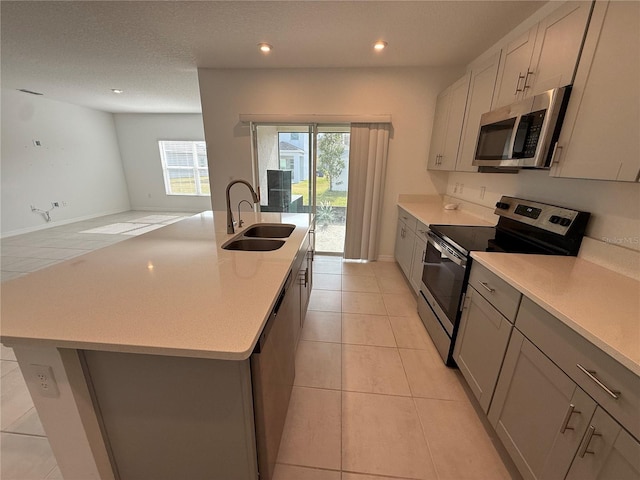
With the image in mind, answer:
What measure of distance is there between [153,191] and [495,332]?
28.1ft

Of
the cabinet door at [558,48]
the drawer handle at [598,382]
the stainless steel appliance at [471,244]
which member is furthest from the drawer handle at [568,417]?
the cabinet door at [558,48]

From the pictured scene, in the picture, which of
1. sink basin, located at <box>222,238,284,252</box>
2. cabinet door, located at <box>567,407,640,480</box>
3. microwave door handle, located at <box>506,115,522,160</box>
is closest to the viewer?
cabinet door, located at <box>567,407,640,480</box>

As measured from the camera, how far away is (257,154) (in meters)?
3.68

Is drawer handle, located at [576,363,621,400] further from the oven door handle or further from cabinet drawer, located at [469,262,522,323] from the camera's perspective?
the oven door handle

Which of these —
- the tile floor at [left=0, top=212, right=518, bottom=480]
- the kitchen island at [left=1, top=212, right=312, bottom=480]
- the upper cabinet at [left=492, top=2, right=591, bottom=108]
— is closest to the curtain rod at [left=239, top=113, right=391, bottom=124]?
the upper cabinet at [left=492, top=2, right=591, bottom=108]

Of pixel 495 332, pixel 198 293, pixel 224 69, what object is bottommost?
pixel 495 332

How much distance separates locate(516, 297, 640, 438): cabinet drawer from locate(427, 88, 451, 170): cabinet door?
2430mm

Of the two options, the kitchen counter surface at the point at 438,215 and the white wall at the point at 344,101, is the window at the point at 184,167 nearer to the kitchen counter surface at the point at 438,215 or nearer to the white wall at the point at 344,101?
the white wall at the point at 344,101

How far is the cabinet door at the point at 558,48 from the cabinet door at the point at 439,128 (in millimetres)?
1333

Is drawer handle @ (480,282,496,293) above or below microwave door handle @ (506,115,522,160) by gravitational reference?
below

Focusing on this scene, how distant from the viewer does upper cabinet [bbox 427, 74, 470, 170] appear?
2576 millimetres

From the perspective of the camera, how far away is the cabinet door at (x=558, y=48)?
1.28 metres

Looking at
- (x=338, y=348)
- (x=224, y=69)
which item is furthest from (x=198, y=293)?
(x=224, y=69)

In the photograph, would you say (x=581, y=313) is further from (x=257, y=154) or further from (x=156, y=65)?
(x=156, y=65)
